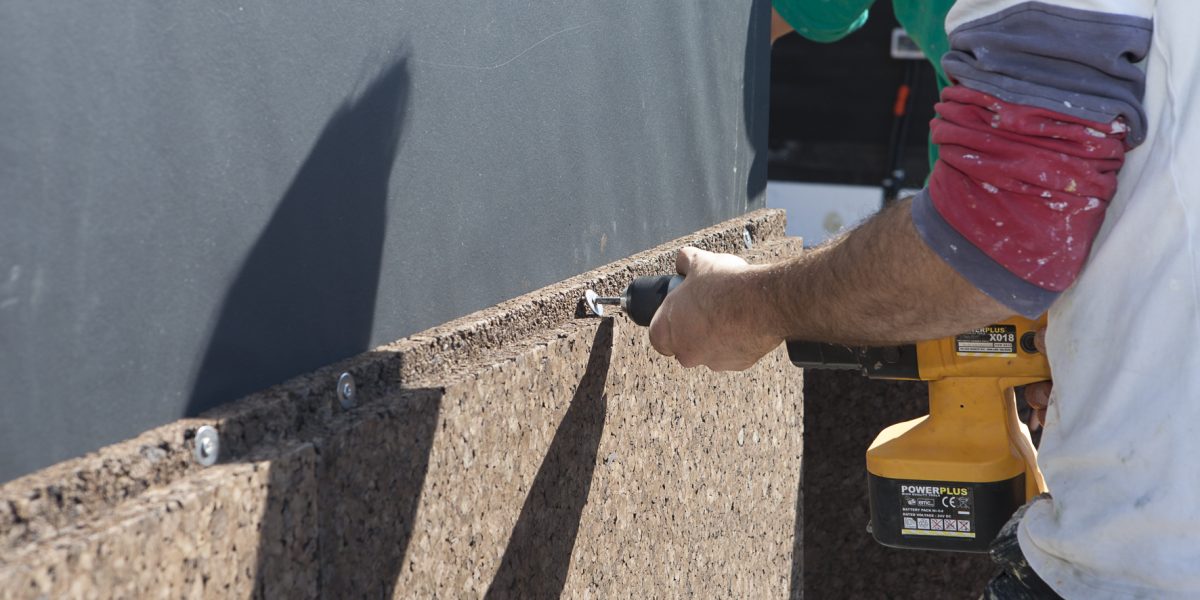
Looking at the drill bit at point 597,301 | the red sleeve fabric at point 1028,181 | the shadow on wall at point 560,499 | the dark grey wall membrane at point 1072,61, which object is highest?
the dark grey wall membrane at point 1072,61

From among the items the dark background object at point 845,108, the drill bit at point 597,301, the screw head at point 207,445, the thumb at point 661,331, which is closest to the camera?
the screw head at point 207,445

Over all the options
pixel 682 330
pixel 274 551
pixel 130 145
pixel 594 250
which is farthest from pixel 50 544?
pixel 594 250

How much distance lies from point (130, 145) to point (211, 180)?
0.13 m

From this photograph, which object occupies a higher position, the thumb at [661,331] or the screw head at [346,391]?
the screw head at [346,391]

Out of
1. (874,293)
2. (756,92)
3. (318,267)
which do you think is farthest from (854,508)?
(318,267)

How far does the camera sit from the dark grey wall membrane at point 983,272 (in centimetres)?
135

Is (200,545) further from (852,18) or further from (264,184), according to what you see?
(852,18)

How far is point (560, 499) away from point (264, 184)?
2.89 feet

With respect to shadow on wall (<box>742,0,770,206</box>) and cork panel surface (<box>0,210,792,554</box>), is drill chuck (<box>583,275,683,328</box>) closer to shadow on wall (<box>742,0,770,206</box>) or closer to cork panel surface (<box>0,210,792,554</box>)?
cork panel surface (<box>0,210,792,554</box>)

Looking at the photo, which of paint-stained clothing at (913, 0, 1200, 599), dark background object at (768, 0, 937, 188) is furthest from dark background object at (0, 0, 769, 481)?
dark background object at (768, 0, 937, 188)

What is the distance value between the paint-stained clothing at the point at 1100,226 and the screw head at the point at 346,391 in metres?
0.77

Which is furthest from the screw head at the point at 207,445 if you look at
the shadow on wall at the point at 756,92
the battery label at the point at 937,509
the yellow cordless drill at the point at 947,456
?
the shadow on wall at the point at 756,92

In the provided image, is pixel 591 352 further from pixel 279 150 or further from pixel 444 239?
pixel 279 150

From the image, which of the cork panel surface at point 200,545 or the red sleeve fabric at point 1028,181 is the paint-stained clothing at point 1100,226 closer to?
the red sleeve fabric at point 1028,181
